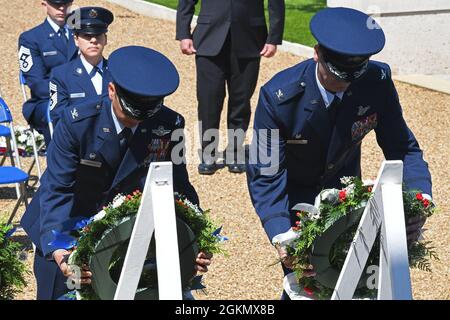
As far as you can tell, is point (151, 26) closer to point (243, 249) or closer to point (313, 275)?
point (243, 249)

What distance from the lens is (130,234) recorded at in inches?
191

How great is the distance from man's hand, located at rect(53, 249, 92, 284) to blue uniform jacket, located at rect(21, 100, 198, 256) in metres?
0.29

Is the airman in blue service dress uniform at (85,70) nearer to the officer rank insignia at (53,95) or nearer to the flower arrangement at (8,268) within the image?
the officer rank insignia at (53,95)

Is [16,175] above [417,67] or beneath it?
above

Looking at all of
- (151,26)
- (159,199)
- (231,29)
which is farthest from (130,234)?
(151,26)

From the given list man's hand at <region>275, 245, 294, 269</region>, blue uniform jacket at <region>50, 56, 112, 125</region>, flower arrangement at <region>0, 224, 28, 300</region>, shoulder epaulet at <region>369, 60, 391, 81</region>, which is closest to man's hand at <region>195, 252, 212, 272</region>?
man's hand at <region>275, 245, 294, 269</region>

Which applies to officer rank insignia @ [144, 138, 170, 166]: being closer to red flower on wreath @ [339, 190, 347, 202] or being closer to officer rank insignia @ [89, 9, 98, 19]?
red flower on wreath @ [339, 190, 347, 202]

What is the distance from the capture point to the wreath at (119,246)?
4906mm

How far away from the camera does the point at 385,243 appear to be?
4.63m

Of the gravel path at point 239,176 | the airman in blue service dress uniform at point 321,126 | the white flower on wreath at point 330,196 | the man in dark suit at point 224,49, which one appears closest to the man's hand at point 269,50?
the man in dark suit at point 224,49

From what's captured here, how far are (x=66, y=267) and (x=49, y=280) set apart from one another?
89cm

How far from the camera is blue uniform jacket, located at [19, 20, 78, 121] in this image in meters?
9.55

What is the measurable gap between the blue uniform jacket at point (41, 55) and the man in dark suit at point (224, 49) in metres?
1.43
